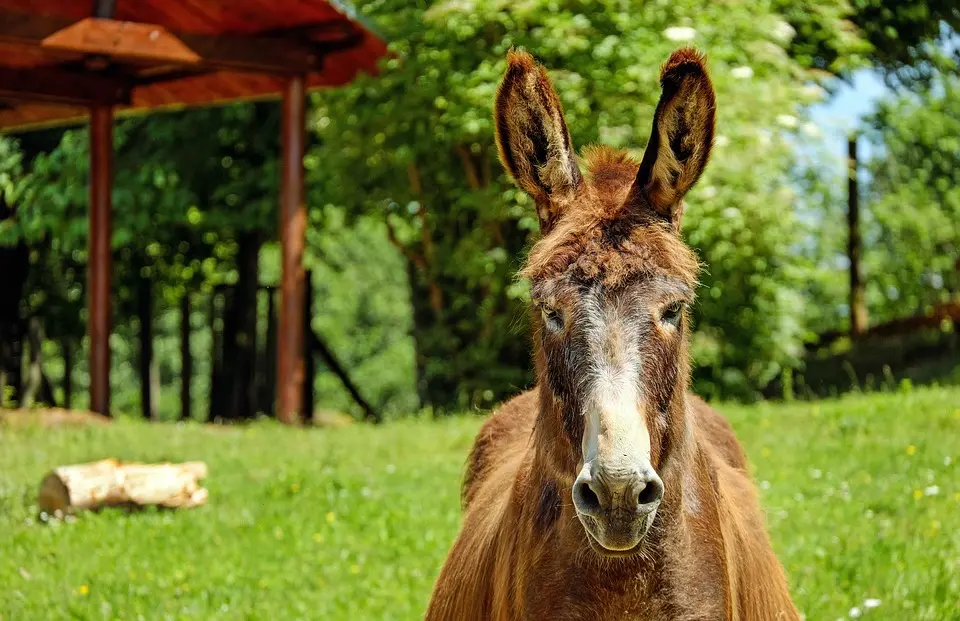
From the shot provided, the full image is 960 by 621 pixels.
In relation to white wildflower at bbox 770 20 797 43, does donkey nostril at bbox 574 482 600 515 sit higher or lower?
lower

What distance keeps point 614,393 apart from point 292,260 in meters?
10.4

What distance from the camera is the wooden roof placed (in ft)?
37.3

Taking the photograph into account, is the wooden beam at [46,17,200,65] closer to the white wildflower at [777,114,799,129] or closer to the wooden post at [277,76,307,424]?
the wooden post at [277,76,307,424]

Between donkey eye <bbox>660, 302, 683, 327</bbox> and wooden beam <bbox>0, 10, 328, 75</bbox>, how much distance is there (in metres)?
9.73

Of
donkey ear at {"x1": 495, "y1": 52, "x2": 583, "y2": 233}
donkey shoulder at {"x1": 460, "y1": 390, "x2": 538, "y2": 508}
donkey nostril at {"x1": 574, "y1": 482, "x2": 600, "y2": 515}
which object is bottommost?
donkey shoulder at {"x1": 460, "y1": 390, "x2": 538, "y2": 508}

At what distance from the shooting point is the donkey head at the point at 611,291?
8.31ft

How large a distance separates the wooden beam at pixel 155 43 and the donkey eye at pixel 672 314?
9.73 meters

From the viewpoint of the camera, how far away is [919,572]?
5648 millimetres

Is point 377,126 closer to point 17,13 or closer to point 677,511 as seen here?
point 17,13

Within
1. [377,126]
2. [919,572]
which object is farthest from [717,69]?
[919,572]

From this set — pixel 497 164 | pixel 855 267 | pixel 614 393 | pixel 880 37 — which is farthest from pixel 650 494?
pixel 855 267

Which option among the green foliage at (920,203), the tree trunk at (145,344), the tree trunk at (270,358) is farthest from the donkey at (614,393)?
the green foliage at (920,203)

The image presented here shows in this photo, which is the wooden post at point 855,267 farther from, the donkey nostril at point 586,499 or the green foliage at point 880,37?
the donkey nostril at point 586,499

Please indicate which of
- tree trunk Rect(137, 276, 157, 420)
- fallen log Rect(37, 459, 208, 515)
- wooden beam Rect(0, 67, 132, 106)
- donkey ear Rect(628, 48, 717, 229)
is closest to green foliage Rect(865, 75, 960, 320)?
tree trunk Rect(137, 276, 157, 420)
